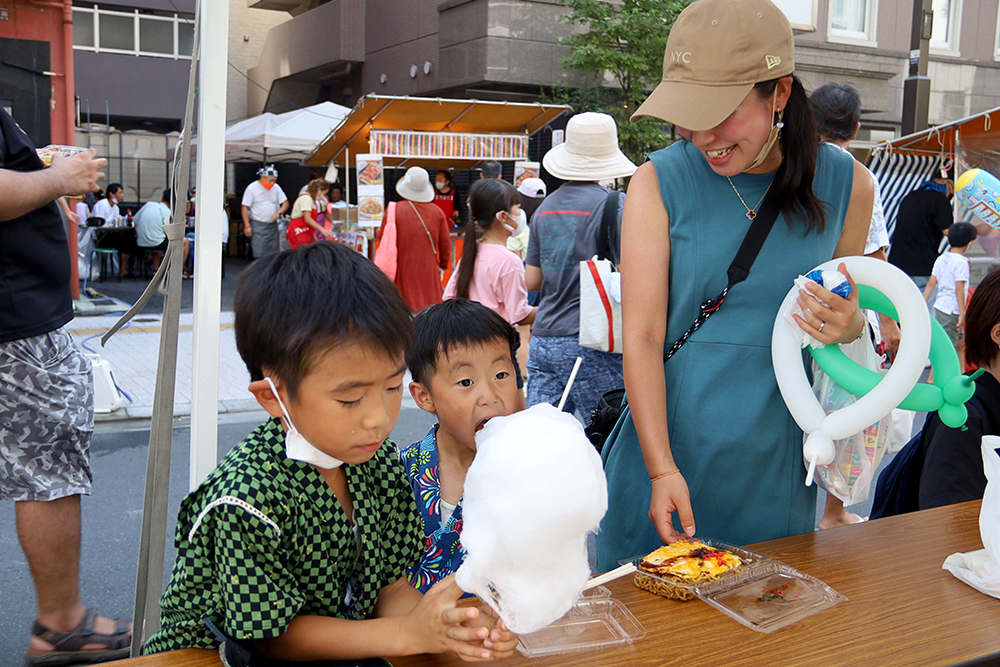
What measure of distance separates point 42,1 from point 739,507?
1084cm

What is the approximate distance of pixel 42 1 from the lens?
987 centimetres

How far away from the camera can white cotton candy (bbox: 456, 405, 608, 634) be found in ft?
3.56

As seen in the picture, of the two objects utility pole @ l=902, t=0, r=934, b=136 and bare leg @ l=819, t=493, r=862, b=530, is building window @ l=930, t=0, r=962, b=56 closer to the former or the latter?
utility pole @ l=902, t=0, r=934, b=136

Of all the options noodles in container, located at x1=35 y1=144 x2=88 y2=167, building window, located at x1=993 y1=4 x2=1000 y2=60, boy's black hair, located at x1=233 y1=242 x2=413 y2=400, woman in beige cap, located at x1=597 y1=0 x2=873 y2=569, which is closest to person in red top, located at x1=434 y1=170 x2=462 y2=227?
noodles in container, located at x1=35 y1=144 x2=88 y2=167

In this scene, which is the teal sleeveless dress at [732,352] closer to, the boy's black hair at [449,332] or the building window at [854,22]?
the boy's black hair at [449,332]

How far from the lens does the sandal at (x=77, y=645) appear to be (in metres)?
2.73

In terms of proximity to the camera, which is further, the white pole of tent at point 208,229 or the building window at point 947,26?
the building window at point 947,26

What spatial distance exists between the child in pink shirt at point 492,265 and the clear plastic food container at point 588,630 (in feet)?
11.0

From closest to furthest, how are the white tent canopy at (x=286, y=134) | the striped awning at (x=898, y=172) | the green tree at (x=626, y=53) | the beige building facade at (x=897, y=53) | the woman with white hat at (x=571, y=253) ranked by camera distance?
the woman with white hat at (x=571, y=253) < the striped awning at (x=898, y=172) < the green tree at (x=626, y=53) < the white tent canopy at (x=286, y=134) < the beige building facade at (x=897, y=53)

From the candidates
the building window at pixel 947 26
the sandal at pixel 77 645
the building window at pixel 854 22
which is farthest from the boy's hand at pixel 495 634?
the building window at pixel 947 26

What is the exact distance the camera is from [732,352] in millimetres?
1837

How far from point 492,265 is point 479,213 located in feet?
1.02

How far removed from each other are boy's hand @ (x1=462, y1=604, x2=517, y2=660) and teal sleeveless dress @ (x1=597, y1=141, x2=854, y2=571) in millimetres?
876

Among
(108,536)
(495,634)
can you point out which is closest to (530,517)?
(495,634)
